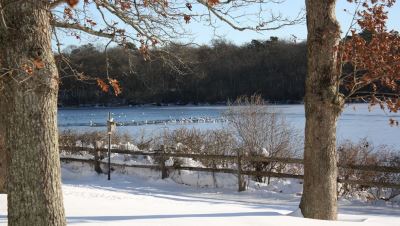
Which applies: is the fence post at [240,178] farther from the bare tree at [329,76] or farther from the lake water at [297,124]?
the bare tree at [329,76]

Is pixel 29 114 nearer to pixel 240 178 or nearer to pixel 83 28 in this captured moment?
pixel 83 28

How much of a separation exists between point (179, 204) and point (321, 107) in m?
3.73

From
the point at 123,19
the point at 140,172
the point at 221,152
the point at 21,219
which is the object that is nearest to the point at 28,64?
the point at 21,219

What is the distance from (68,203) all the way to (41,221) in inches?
176

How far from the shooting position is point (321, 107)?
8812 millimetres

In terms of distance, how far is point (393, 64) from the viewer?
29.5 ft

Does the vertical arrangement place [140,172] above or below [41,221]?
below

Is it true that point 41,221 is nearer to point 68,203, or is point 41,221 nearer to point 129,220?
point 129,220

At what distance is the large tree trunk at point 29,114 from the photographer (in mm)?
4949

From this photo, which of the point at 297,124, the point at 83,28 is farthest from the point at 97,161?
the point at 297,124

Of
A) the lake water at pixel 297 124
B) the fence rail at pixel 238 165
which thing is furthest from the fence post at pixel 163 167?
the lake water at pixel 297 124

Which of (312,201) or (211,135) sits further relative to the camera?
(211,135)

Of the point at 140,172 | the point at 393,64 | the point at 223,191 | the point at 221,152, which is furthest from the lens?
the point at 221,152

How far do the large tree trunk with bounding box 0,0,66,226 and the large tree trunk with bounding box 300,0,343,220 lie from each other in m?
4.88
